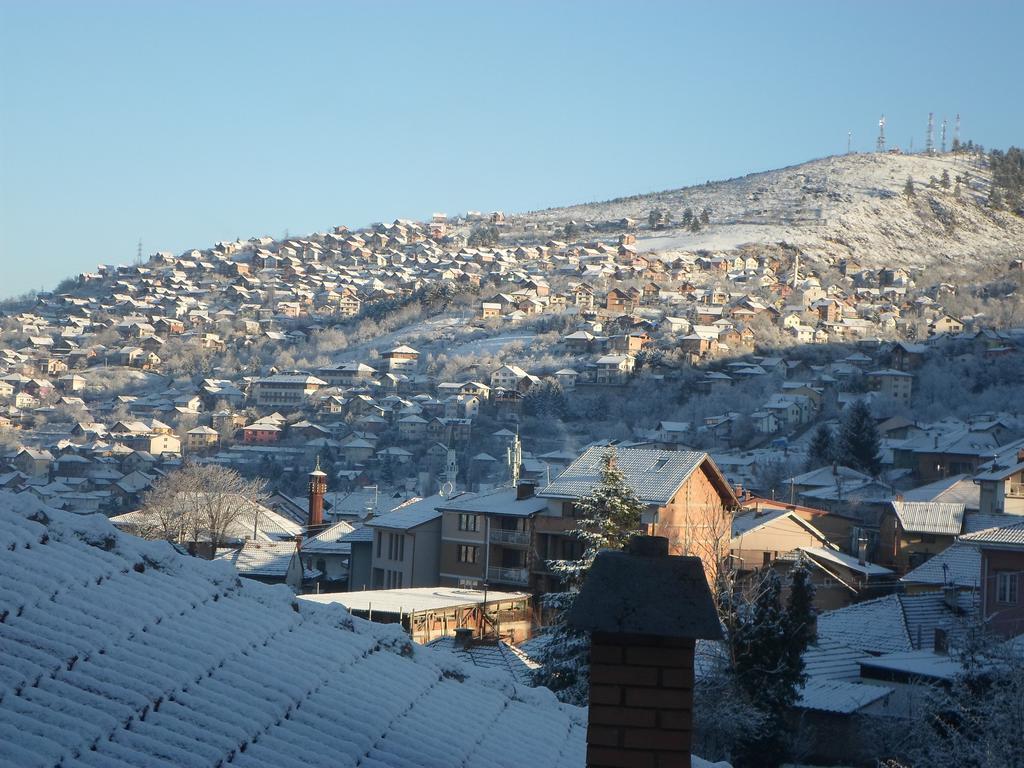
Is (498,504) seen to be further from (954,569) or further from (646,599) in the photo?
(646,599)

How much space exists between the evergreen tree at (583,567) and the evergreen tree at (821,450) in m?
37.2

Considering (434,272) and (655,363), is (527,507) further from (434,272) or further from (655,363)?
(434,272)

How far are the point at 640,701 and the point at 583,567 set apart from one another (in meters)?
14.0

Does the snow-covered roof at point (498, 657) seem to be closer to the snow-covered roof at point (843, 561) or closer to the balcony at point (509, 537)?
the balcony at point (509, 537)

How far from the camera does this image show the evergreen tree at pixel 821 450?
184ft

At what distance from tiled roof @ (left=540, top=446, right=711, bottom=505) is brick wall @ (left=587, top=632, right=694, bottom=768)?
76.3 feet

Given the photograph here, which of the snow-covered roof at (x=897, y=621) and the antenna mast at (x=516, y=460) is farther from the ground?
the antenna mast at (x=516, y=460)

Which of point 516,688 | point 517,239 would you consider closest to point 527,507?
point 516,688

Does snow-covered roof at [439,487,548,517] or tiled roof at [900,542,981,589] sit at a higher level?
snow-covered roof at [439,487,548,517]

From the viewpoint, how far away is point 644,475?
28844mm

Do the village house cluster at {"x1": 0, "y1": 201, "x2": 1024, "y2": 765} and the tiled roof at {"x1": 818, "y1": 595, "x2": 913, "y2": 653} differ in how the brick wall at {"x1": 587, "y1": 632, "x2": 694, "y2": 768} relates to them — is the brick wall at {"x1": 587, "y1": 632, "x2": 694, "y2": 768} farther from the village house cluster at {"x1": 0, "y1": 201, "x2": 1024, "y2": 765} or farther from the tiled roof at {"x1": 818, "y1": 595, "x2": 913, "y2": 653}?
the tiled roof at {"x1": 818, "y1": 595, "x2": 913, "y2": 653}

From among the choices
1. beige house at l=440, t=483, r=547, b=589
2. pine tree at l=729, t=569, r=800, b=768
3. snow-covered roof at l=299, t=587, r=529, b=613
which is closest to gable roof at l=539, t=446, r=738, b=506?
beige house at l=440, t=483, r=547, b=589

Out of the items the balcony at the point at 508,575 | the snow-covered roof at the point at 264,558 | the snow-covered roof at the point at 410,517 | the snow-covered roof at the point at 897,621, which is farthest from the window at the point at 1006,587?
the snow-covered roof at the point at 264,558

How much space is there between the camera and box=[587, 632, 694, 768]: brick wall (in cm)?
379
